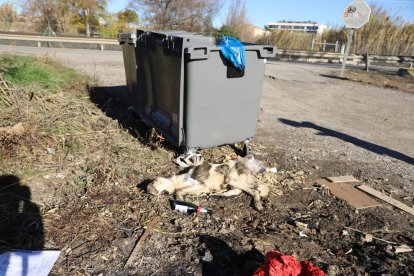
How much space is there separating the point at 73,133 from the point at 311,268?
3685 millimetres

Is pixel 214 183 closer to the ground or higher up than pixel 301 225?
higher up

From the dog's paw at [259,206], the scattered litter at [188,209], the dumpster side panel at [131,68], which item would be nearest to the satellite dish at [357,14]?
the dumpster side panel at [131,68]

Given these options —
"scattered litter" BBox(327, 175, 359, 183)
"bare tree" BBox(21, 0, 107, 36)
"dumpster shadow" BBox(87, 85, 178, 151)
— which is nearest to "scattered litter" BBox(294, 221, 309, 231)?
"scattered litter" BBox(327, 175, 359, 183)

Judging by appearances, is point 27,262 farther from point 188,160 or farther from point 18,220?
point 188,160

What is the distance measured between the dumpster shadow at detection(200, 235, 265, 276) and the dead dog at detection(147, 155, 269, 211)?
772 mm

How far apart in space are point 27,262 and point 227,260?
1.53m

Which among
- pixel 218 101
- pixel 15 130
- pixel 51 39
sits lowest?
pixel 15 130

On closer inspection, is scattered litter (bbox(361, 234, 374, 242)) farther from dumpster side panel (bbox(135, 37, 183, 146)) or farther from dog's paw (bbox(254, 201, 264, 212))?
dumpster side panel (bbox(135, 37, 183, 146))

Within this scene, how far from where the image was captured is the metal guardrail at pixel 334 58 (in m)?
22.0

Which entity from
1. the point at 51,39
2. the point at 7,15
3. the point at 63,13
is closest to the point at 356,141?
the point at 51,39

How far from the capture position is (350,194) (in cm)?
381

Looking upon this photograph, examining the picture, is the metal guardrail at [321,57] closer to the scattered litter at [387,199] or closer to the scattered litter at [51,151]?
the scattered litter at [51,151]

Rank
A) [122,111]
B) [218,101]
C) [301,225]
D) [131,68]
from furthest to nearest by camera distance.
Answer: [122,111] → [131,68] → [218,101] → [301,225]

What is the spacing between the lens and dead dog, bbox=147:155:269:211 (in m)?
3.53
